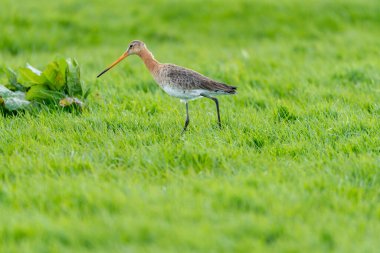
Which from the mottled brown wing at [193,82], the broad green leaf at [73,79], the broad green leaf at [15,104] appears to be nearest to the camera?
the mottled brown wing at [193,82]

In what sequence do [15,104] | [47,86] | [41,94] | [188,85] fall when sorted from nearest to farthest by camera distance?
[188,85] < [15,104] < [41,94] < [47,86]

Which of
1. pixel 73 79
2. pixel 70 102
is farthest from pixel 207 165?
pixel 73 79

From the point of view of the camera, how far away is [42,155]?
21.7 ft

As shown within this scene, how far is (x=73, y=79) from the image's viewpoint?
8.66 m

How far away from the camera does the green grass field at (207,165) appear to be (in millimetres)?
4820

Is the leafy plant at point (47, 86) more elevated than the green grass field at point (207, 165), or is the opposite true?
the leafy plant at point (47, 86)

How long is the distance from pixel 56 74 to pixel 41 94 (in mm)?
352

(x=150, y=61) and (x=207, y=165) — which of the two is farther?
(x=150, y=61)

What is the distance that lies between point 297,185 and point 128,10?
42.1ft

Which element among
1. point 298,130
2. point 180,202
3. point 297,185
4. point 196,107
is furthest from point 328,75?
point 180,202

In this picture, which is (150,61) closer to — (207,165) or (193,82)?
(193,82)

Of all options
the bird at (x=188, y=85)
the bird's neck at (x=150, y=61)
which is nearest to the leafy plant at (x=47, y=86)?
the bird's neck at (x=150, y=61)

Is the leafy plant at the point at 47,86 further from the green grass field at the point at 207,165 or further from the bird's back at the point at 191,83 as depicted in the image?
the bird's back at the point at 191,83

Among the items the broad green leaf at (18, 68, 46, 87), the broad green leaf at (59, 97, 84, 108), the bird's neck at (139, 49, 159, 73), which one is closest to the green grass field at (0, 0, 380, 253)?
the broad green leaf at (59, 97, 84, 108)
